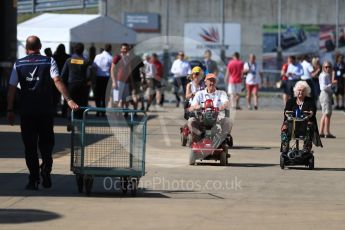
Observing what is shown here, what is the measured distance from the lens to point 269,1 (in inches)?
2215

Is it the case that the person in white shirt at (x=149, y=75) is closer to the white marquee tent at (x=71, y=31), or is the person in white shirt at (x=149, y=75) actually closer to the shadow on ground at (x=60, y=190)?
the white marquee tent at (x=71, y=31)

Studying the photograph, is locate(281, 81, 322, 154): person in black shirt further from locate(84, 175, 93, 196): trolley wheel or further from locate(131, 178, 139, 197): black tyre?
locate(84, 175, 93, 196): trolley wheel

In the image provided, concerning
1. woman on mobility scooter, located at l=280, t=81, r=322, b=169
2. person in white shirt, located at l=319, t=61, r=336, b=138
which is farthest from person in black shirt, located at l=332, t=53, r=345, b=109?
woman on mobility scooter, located at l=280, t=81, r=322, b=169

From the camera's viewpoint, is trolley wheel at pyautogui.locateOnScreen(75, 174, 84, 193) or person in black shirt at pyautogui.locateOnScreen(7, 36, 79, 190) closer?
trolley wheel at pyautogui.locateOnScreen(75, 174, 84, 193)

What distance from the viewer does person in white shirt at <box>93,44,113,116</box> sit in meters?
27.3

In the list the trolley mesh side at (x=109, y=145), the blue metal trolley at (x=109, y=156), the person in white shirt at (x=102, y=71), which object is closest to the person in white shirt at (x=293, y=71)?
the person in white shirt at (x=102, y=71)

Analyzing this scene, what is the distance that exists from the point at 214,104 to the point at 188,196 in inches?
166

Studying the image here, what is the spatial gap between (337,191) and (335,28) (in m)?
44.0

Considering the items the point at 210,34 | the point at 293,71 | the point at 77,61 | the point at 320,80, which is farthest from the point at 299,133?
the point at 210,34

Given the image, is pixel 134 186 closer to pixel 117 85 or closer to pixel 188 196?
pixel 188 196

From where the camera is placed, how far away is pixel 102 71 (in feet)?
90.0

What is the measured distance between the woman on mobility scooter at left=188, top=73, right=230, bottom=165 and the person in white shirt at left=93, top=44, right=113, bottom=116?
10767 mm

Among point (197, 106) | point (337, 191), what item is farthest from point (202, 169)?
point (337, 191)

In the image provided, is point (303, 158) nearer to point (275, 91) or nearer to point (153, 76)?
point (153, 76)
